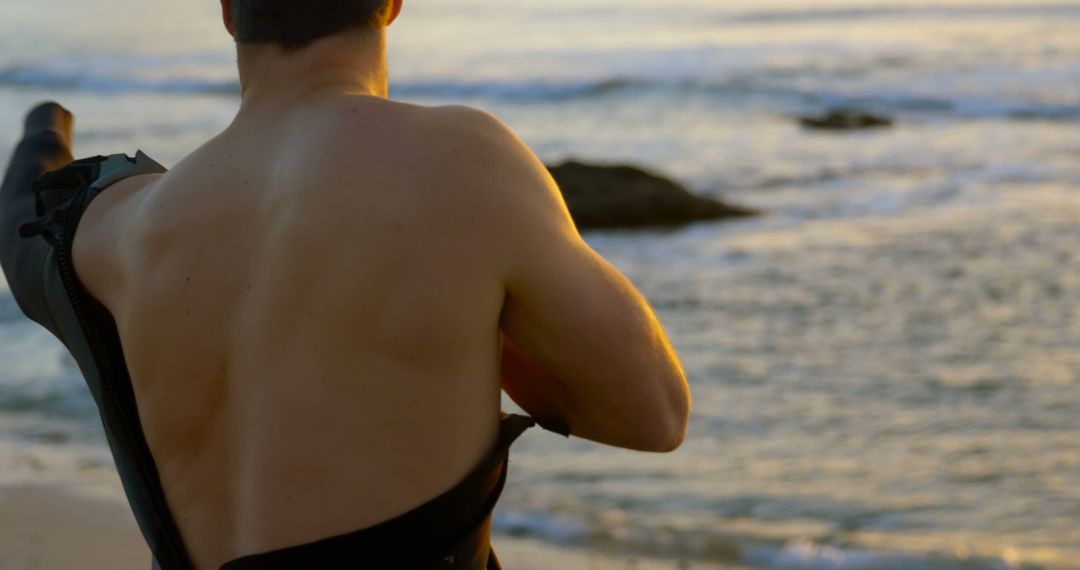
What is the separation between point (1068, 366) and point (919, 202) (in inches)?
212

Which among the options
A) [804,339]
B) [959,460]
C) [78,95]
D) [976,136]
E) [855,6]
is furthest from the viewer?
[855,6]

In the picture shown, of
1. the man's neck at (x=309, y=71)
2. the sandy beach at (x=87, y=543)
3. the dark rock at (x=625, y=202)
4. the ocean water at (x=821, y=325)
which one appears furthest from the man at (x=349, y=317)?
the dark rock at (x=625, y=202)

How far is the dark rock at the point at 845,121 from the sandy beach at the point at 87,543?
14.6m

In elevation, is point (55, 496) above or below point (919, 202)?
above

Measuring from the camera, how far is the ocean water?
17.3 ft

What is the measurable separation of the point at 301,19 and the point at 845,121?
18.2 meters

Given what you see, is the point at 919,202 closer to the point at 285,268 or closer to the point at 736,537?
the point at 736,537

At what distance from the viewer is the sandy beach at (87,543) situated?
485cm

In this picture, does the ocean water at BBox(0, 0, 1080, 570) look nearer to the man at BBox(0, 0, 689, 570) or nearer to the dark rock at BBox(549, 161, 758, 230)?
the dark rock at BBox(549, 161, 758, 230)

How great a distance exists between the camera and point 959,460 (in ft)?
19.5

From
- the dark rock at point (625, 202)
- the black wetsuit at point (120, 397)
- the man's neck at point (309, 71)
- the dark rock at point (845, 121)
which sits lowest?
the dark rock at point (845, 121)

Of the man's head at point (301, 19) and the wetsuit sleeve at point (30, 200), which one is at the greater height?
the man's head at point (301, 19)

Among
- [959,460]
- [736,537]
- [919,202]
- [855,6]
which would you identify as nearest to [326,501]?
[736,537]

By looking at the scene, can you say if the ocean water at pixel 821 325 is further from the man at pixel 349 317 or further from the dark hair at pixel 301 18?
the dark hair at pixel 301 18
